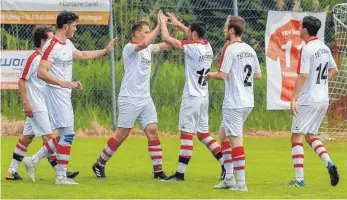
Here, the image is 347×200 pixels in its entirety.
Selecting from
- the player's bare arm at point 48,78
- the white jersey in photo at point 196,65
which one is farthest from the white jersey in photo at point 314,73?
the player's bare arm at point 48,78

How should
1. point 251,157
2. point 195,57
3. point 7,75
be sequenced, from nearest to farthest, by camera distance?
point 195,57 → point 251,157 → point 7,75

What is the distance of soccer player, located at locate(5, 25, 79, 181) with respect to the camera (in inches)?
513

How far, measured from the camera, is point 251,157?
1675 cm

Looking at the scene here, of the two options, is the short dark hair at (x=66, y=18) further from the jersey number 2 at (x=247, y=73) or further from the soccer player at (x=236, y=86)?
the jersey number 2 at (x=247, y=73)

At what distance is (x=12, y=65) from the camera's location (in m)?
20.0

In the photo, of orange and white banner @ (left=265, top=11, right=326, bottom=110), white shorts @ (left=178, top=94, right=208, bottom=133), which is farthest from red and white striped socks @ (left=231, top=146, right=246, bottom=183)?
orange and white banner @ (left=265, top=11, right=326, bottom=110)

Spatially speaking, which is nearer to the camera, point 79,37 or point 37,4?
point 37,4

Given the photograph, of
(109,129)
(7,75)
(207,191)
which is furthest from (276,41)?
(207,191)

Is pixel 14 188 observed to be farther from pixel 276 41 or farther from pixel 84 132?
pixel 276 41

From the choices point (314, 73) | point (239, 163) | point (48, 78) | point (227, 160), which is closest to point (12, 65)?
point (48, 78)

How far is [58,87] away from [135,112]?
1328 millimetres

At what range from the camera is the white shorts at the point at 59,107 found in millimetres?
12665

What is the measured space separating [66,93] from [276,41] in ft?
29.2

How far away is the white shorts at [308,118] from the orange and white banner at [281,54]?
26.8ft
